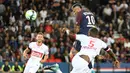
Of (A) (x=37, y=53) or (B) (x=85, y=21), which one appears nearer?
(B) (x=85, y=21)

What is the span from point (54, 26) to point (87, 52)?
13.7 metres

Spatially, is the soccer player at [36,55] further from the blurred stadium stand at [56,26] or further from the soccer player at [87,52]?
the soccer player at [87,52]

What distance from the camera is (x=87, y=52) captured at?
10492 mm

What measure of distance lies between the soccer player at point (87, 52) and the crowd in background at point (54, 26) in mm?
11775

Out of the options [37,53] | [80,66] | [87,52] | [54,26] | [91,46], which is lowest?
[54,26]

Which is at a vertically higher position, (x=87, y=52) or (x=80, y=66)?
(x=87, y=52)

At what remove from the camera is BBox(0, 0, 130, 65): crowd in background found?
74.7 feet

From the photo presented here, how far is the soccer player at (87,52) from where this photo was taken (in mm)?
10258

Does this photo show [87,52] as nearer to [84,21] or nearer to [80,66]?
[80,66]

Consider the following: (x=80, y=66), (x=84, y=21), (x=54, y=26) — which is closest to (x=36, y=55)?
(x=84, y=21)

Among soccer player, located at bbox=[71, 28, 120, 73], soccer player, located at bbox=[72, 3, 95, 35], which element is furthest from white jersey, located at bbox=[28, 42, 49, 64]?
soccer player, located at bbox=[71, 28, 120, 73]

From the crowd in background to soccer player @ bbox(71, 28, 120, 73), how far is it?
11775mm

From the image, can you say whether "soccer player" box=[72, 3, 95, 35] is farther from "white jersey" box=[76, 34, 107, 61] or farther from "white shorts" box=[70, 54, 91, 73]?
"white shorts" box=[70, 54, 91, 73]

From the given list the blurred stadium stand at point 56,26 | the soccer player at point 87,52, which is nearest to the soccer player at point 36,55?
the blurred stadium stand at point 56,26
